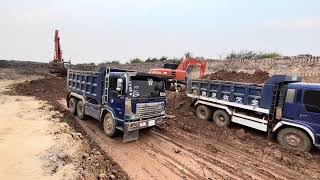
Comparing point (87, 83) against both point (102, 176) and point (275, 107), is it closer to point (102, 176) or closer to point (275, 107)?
point (102, 176)

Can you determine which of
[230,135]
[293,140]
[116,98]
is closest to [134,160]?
[116,98]

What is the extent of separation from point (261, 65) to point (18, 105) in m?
17.3

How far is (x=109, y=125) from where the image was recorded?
400 inches

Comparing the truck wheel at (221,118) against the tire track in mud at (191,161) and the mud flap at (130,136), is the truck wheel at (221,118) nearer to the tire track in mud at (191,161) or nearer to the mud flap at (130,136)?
the tire track in mud at (191,161)

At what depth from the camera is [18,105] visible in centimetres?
1566

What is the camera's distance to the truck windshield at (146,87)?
9.60 m

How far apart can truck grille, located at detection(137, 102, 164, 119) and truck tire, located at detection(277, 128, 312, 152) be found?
4.19 m

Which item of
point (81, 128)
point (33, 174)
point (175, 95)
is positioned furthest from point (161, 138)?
point (175, 95)

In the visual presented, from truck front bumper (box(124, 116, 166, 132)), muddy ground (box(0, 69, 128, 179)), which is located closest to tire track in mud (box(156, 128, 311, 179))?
truck front bumper (box(124, 116, 166, 132))

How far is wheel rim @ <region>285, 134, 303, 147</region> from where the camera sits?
9719 millimetres

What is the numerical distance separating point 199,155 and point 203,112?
5095 mm

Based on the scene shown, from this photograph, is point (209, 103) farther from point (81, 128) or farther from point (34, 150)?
point (34, 150)

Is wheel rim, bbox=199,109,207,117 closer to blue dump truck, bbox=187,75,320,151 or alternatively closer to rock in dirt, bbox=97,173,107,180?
blue dump truck, bbox=187,75,320,151

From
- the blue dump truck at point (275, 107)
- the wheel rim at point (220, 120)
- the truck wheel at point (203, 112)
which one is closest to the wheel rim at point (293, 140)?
the blue dump truck at point (275, 107)
